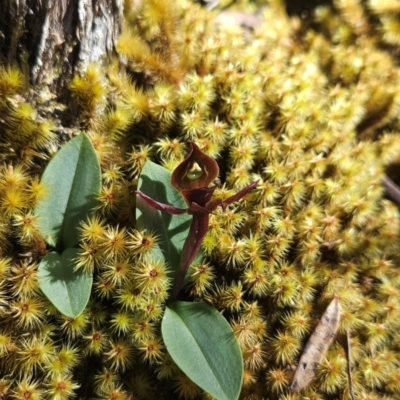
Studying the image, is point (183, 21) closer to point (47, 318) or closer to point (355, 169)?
point (355, 169)

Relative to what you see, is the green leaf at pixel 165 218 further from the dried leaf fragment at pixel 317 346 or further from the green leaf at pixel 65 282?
the dried leaf fragment at pixel 317 346

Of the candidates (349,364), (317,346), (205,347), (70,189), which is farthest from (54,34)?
(349,364)

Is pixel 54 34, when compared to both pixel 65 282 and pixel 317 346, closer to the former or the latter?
pixel 65 282

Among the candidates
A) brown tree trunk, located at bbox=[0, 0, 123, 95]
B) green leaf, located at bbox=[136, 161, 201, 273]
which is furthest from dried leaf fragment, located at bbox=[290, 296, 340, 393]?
brown tree trunk, located at bbox=[0, 0, 123, 95]

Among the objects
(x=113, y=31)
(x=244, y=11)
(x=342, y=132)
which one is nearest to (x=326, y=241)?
(x=342, y=132)

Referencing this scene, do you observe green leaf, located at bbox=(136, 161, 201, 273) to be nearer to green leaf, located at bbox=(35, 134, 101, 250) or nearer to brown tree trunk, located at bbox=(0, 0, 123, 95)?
green leaf, located at bbox=(35, 134, 101, 250)
